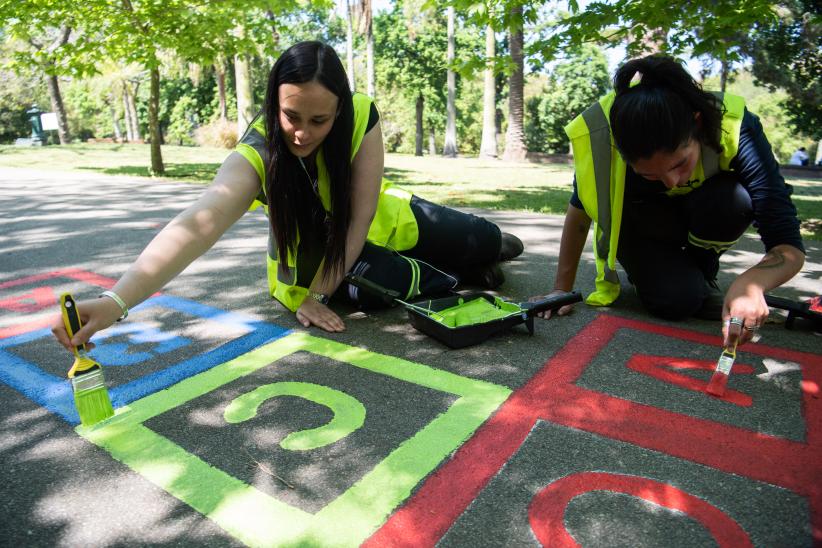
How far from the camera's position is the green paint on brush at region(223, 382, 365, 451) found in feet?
5.77

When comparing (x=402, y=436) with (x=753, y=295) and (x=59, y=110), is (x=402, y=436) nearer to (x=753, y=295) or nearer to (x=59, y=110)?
(x=753, y=295)

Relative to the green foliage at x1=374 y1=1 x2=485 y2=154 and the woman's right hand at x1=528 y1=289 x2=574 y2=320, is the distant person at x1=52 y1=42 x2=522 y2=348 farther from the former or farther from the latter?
the green foliage at x1=374 y1=1 x2=485 y2=154

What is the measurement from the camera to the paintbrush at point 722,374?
195 centimetres

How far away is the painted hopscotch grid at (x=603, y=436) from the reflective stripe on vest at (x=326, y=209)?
117 cm

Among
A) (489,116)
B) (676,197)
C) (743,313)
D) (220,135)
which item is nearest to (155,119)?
(220,135)

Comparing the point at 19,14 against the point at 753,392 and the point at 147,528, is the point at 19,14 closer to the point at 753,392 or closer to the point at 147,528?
the point at 147,528

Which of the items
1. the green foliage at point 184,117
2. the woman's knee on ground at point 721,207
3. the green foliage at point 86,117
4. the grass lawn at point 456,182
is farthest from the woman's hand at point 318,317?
the green foliage at point 86,117

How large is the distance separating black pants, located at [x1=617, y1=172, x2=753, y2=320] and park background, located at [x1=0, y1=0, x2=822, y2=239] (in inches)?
93.5

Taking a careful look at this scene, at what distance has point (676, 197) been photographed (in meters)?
2.68

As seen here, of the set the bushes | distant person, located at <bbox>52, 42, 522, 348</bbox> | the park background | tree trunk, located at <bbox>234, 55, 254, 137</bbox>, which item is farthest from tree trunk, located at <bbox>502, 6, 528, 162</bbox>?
distant person, located at <bbox>52, 42, 522, 348</bbox>

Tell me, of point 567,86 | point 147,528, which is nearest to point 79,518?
point 147,528

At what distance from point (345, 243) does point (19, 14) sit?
27.0 feet

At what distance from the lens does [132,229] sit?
17.4ft

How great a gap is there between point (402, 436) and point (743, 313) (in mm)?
1183
